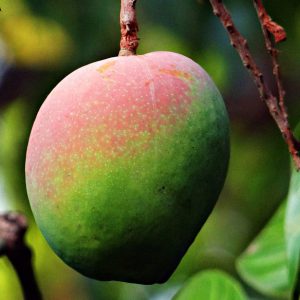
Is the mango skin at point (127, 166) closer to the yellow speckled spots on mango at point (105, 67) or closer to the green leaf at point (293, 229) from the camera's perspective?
the yellow speckled spots on mango at point (105, 67)

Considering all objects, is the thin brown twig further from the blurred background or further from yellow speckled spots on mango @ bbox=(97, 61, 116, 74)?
the blurred background

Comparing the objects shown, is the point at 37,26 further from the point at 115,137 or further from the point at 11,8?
the point at 115,137

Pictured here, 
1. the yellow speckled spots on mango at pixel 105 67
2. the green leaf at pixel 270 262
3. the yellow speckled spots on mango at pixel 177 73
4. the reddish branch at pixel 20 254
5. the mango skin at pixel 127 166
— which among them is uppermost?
the yellow speckled spots on mango at pixel 105 67

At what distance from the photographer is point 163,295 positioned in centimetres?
199

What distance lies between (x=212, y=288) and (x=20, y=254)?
50 centimetres

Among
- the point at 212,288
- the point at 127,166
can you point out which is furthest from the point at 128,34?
the point at 212,288

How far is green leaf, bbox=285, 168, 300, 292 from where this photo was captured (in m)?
1.02

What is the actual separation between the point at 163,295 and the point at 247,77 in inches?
20.9

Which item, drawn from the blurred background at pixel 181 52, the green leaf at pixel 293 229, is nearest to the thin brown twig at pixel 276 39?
the green leaf at pixel 293 229

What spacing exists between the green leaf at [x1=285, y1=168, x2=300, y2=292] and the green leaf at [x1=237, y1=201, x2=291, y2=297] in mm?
342

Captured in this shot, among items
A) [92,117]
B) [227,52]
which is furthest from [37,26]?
[92,117]

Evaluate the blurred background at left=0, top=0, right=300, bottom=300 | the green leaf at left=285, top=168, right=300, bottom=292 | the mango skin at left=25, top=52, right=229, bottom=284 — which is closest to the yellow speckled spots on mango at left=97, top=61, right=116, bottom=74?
the mango skin at left=25, top=52, right=229, bottom=284

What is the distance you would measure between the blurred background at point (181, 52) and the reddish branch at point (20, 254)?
0.85 metres

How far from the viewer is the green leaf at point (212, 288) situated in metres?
1.30
